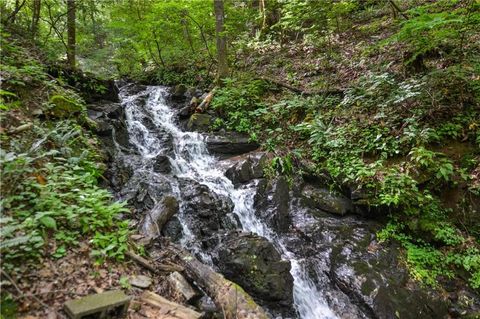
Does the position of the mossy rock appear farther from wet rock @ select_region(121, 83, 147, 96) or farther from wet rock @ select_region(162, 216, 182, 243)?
wet rock @ select_region(121, 83, 147, 96)

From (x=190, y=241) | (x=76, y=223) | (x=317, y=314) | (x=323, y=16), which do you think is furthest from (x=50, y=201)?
(x=323, y=16)

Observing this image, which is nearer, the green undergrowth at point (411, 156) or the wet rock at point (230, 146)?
the green undergrowth at point (411, 156)

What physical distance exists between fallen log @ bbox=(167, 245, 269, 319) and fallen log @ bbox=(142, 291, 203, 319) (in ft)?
2.74

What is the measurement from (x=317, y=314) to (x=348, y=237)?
5.72ft

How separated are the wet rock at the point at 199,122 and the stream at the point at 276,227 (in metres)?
0.67

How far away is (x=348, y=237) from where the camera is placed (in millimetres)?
6438

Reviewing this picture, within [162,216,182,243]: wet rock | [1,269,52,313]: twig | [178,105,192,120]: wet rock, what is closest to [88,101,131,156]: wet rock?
[178,105,192,120]: wet rock

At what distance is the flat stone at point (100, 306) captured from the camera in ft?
8.51

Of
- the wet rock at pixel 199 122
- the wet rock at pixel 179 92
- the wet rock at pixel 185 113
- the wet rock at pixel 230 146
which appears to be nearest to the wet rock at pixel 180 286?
the wet rock at pixel 230 146

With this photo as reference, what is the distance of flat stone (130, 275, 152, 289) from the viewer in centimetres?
331

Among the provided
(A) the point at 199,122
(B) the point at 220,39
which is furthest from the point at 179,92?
(A) the point at 199,122

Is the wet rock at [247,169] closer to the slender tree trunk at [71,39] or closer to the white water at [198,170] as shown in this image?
the white water at [198,170]

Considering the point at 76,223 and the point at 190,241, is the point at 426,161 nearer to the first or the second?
the point at 190,241

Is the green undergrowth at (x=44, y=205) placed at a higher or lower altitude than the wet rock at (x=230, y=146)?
higher
